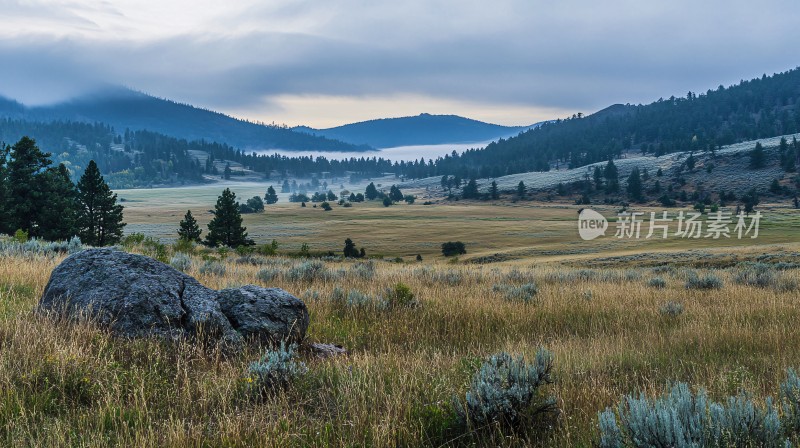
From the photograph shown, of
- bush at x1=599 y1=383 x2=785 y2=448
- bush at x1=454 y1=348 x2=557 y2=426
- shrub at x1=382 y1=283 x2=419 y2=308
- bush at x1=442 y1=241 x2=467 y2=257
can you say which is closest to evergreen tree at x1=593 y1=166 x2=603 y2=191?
bush at x1=442 y1=241 x2=467 y2=257

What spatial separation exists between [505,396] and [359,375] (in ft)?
4.46

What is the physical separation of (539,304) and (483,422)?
6.05m

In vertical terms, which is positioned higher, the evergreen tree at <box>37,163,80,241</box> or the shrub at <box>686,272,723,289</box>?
the evergreen tree at <box>37,163,80,241</box>

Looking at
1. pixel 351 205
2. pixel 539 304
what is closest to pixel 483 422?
pixel 539 304

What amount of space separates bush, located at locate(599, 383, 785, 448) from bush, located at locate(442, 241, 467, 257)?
245ft

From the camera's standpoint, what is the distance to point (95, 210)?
179 feet

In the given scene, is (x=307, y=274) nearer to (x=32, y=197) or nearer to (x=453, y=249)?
(x=32, y=197)

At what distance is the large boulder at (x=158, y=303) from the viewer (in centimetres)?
558

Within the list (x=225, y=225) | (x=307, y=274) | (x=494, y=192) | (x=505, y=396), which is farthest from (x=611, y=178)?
(x=505, y=396)

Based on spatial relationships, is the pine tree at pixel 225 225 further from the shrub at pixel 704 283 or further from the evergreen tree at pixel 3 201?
the shrub at pixel 704 283

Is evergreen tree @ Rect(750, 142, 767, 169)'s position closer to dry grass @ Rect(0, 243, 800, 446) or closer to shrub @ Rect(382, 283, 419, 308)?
dry grass @ Rect(0, 243, 800, 446)

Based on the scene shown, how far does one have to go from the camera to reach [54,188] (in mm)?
46094

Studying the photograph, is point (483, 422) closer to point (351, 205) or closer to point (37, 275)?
point (37, 275)

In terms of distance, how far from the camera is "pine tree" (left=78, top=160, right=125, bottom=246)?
53344 mm
